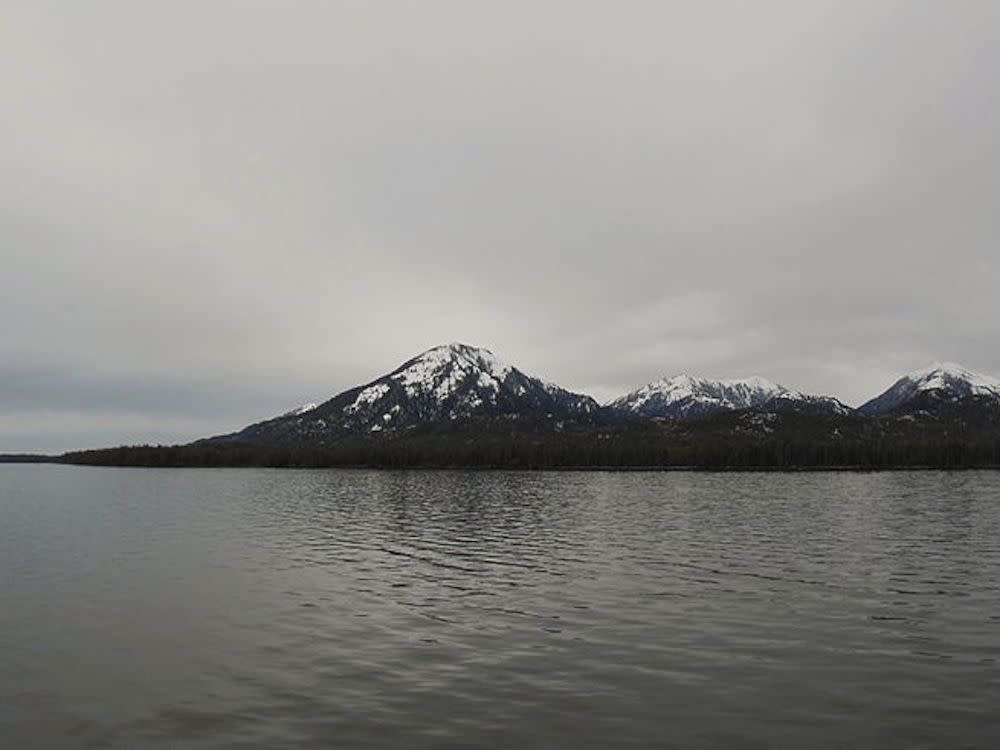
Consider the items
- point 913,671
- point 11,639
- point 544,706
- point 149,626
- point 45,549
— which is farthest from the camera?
point 45,549

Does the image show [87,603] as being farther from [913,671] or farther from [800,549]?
[800,549]

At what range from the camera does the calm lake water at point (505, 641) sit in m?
22.4

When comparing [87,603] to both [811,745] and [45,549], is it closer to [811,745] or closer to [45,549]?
[45,549]

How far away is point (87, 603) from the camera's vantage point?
1649 inches

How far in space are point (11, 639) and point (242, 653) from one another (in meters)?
12.3

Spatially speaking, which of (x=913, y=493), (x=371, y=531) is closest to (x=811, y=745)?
(x=371, y=531)

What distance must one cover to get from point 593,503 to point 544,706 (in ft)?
328

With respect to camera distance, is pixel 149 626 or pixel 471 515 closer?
pixel 149 626

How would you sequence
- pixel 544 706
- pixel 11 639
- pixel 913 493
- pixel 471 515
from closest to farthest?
1. pixel 544 706
2. pixel 11 639
3. pixel 471 515
4. pixel 913 493

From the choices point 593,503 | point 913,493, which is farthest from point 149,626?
point 913,493

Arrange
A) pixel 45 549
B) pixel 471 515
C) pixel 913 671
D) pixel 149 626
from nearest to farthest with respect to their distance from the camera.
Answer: pixel 913 671
pixel 149 626
pixel 45 549
pixel 471 515

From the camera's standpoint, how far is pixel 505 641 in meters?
32.9

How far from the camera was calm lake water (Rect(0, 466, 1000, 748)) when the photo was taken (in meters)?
22.4

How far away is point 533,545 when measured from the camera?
222 feet
